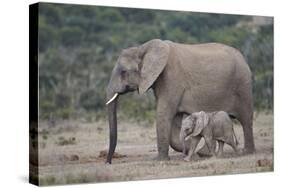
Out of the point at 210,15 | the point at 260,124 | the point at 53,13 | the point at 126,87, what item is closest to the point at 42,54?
the point at 53,13

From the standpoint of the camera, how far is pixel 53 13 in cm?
1209

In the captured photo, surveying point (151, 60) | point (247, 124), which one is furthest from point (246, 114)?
point (151, 60)

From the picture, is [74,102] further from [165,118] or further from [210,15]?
[210,15]

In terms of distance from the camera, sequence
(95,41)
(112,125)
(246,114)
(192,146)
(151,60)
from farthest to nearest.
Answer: (246,114) < (192,146) < (151,60) < (112,125) < (95,41)

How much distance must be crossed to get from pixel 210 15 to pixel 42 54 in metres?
3.01

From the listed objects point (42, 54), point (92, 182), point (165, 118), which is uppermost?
point (42, 54)

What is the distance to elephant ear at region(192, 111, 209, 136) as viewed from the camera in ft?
42.7

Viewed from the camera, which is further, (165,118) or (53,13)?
(165,118)

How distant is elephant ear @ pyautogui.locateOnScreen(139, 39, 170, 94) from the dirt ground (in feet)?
2.26

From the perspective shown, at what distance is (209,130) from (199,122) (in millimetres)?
219

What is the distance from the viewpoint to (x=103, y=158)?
12.5 metres

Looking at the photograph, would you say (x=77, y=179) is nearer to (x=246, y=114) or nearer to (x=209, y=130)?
(x=209, y=130)

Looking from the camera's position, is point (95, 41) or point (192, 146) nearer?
point (95, 41)

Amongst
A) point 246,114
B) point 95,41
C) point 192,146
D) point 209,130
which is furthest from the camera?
point 246,114
